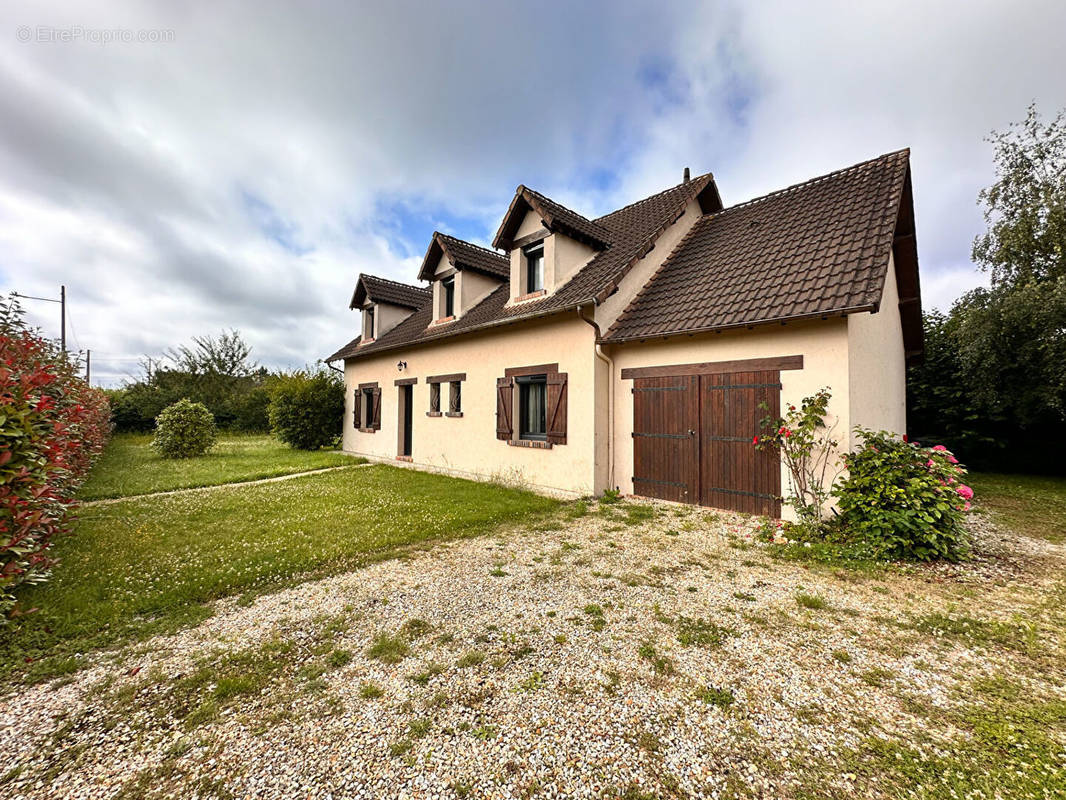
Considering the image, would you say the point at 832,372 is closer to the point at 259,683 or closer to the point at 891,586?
the point at 891,586

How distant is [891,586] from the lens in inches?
156

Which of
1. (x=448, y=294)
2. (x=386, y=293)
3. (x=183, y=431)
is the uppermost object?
(x=386, y=293)

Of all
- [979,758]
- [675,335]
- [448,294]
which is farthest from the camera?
[448,294]

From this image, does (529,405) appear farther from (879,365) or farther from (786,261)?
(879,365)

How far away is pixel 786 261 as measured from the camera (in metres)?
6.67

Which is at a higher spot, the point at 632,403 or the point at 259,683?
the point at 632,403

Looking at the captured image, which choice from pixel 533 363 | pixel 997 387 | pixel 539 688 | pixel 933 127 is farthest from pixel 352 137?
pixel 997 387

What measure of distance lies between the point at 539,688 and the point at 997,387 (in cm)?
1537

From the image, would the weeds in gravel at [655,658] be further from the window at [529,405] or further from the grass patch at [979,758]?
the window at [529,405]

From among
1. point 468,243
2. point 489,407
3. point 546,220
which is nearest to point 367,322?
point 468,243

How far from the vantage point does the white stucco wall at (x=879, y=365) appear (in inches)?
223

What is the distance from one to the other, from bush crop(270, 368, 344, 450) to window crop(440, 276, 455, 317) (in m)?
7.41

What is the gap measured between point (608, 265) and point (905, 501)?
6.10 m

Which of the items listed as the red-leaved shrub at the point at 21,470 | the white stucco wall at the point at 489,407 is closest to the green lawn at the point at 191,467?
the white stucco wall at the point at 489,407
